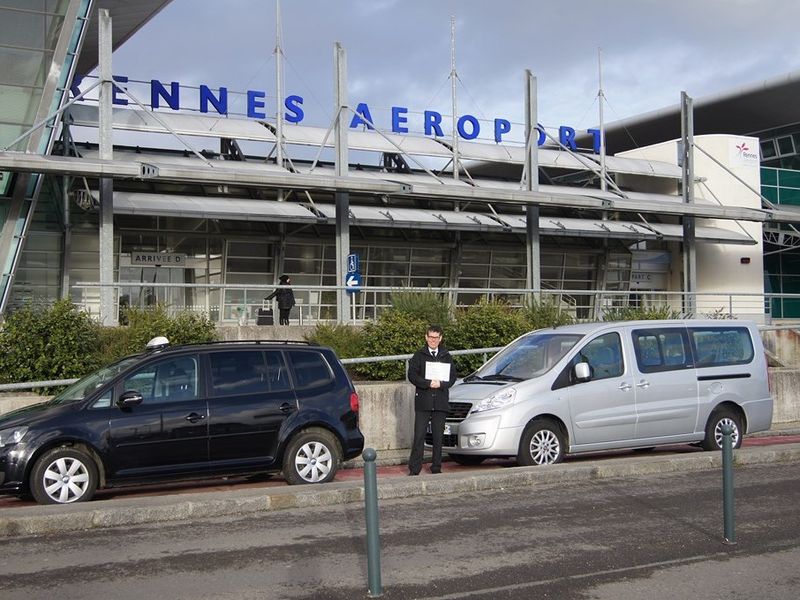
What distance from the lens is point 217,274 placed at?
3222cm

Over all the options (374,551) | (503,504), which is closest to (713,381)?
(503,504)

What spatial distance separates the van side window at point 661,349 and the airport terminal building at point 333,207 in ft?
22.6

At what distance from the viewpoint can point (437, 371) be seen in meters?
11.6

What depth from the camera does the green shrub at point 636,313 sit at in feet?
70.0

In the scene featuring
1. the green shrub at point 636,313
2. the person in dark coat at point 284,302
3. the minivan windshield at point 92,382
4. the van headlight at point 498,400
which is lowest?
the van headlight at point 498,400

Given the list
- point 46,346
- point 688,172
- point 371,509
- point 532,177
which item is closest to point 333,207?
point 532,177

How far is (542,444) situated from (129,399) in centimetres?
506

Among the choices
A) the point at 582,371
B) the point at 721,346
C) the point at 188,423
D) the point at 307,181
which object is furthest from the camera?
the point at 307,181

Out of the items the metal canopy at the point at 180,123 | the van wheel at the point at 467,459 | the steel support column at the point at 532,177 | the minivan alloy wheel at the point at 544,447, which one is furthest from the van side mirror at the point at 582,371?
the metal canopy at the point at 180,123

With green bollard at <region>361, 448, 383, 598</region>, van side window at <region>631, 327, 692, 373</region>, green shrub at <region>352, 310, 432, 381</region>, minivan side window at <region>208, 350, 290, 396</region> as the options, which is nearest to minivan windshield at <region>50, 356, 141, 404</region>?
minivan side window at <region>208, 350, 290, 396</region>

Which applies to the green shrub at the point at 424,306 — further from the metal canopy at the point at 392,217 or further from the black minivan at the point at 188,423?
the metal canopy at the point at 392,217

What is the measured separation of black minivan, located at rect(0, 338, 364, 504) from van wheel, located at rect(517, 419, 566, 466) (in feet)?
6.72

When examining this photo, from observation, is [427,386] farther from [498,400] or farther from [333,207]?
[333,207]

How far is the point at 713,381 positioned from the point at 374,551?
345 inches
